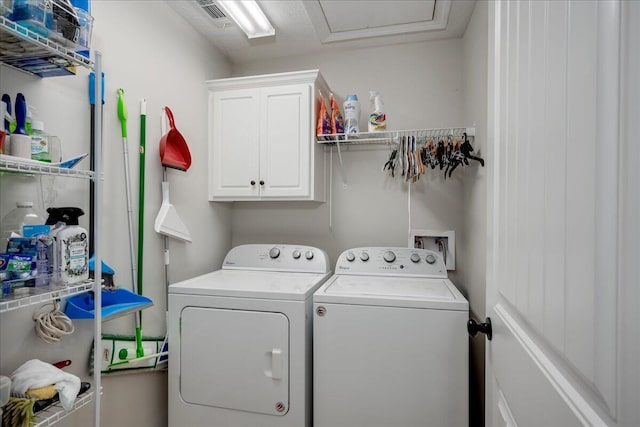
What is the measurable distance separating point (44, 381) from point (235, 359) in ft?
2.53

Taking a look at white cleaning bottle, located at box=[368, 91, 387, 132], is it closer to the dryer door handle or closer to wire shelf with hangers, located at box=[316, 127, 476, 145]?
wire shelf with hangers, located at box=[316, 127, 476, 145]

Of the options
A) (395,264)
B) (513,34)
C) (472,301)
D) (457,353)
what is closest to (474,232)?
(472,301)

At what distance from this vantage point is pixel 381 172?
2367 millimetres

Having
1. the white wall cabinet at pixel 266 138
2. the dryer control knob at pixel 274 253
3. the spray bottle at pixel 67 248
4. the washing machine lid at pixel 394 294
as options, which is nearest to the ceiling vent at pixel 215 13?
the white wall cabinet at pixel 266 138

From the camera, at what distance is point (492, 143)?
3.45ft

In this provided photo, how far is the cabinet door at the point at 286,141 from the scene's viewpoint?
210 centimetres

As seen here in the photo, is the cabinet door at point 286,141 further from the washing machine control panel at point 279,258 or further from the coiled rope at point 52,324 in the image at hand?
the coiled rope at point 52,324

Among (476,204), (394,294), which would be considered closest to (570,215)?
(394,294)

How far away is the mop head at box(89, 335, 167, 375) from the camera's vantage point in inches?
59.3

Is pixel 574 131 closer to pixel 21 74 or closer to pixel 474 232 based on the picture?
pixel 474 232

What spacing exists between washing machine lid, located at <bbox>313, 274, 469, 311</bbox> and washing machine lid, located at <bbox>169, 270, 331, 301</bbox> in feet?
0.36

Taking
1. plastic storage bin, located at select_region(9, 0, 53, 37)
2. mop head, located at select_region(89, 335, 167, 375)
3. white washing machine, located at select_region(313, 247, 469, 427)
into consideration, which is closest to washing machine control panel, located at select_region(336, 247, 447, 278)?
white washing machine, located at select_region(313, 247, 469, 427)

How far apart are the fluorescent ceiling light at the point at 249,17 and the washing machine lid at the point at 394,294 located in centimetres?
165

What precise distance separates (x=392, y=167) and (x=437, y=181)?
382 mm
